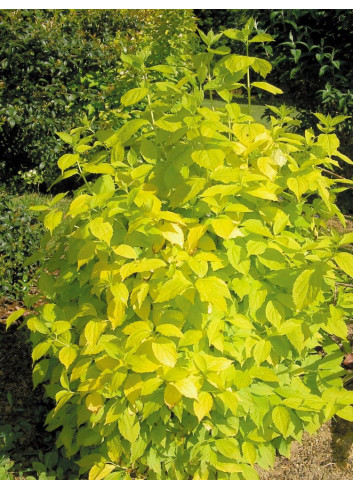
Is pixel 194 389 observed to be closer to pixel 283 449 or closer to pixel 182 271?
pixel 182 271

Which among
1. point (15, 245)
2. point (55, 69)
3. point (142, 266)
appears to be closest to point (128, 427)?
point (142, 266)

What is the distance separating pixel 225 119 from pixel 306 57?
133 inches

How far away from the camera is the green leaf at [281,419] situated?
2.01 m

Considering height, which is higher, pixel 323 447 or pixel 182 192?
pixel 182 192

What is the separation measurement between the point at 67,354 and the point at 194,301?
0.53m

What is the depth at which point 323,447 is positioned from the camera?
2789mm

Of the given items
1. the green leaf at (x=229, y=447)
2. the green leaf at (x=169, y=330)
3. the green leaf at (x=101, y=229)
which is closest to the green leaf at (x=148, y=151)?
the green leaf at (x=101, y=229)

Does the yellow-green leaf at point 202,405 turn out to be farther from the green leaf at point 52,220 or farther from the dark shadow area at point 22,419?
the dark shadow area at point 22,419

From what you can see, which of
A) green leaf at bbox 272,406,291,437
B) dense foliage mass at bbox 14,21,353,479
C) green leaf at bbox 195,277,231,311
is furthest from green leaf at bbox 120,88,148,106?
green leaf at bbox 272,406,291,437

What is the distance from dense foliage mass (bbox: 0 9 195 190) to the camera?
5.32 m

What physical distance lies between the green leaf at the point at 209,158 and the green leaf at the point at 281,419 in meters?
0.99

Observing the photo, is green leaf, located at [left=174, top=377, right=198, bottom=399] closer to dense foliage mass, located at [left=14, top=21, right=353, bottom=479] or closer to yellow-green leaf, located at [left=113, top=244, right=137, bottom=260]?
dense foliage mass, located at [left=14, top=21, right=353, bottom=479]

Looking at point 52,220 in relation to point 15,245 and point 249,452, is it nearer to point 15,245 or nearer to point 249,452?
point 249,452
